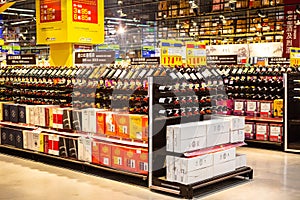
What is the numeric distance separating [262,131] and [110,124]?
13.3 ft

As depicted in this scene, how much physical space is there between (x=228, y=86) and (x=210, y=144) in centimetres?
382

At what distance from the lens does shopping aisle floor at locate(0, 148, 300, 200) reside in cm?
586

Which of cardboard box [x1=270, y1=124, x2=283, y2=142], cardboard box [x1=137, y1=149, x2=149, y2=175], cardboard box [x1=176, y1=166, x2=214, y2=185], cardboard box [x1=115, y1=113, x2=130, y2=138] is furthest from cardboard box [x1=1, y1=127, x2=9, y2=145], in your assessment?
cardboard box [x1=270, y1=124, x2=283, y2=142]

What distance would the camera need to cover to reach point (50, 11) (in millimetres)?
8594

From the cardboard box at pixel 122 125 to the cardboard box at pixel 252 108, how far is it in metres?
3.98

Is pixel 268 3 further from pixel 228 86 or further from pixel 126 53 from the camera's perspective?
pixel 126 53

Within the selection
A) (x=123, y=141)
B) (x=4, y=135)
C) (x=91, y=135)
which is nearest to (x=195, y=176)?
(x=123, y=141)

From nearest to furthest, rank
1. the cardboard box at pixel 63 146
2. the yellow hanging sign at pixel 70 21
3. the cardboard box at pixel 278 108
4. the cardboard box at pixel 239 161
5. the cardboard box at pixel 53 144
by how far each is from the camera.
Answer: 1. the cardboard box at pixel 239 161
2. the cardboard box at pixel 63 146
3. the cardboard box at pixel 53 144
4. the yellow hanging sign at pixel 70 21
5. the cardboard box at pixel 278 108

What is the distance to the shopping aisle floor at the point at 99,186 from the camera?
5859 millimetres

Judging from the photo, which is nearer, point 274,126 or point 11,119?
point 11,119

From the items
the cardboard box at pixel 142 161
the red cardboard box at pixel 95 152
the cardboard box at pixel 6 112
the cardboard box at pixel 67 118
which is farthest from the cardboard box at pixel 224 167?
the cardboard box at pixel 6 112

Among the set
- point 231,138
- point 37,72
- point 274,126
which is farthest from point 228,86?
point 37,72

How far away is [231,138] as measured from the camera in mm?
6547

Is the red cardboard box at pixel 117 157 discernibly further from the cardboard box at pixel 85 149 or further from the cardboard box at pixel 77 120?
the cardboard box at pixel 77 120
